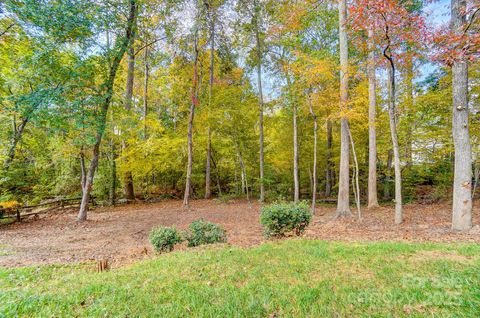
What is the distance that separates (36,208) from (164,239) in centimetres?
1055

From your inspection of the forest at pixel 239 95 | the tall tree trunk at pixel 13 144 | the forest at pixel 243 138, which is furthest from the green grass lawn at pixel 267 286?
the tall tree trunk at pixel 13 144

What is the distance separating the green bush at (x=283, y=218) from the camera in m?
5.28

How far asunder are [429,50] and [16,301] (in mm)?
8317

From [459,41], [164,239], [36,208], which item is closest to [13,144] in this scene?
[36,208]

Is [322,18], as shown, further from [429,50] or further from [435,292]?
[435,292]

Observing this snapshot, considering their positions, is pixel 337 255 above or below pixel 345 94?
below

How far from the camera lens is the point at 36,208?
11383 millimetres

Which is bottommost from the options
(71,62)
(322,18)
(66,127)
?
(66,127)

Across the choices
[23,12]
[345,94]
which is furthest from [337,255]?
[23,12]

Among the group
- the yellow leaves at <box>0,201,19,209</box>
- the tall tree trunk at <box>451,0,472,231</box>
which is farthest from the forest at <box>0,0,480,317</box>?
the yellow leaves at <box>0,201,19,209</box>

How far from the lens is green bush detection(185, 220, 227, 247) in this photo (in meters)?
5.21

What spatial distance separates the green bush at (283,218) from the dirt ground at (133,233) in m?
0.47

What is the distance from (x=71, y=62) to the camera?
7414 millimetres

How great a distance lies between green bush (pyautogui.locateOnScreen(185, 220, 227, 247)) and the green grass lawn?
1.17 metres
